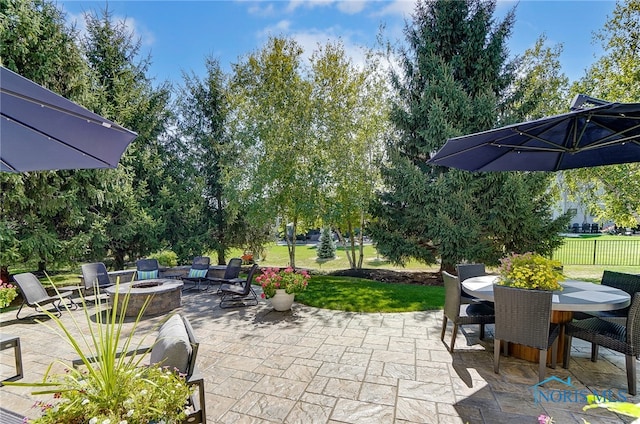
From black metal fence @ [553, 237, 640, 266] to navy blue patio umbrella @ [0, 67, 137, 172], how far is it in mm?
14273

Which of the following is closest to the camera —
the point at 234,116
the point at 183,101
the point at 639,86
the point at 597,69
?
the point at 639,86

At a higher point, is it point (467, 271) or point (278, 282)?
point (467, 271)

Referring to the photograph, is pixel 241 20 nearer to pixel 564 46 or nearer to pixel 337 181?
pixel 337 181

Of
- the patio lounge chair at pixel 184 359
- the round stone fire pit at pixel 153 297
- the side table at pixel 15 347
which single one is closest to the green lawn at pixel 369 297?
the round stone fire pit at pixel 153 297

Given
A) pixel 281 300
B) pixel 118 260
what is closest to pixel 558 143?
pixel 281 300

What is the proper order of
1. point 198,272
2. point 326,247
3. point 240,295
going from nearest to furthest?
point 240,295, point 198,272, point 326,247

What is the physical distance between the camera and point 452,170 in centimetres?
859

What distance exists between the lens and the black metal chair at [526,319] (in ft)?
10.2

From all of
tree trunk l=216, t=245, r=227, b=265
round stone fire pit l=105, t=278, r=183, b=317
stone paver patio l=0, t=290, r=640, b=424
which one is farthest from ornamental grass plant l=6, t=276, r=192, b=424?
tree trunk l=216, t=245, r=227, b=265

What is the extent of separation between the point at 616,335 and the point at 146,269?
888 cm

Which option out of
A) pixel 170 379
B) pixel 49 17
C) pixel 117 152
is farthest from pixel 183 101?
pixel 170 379

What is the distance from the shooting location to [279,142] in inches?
373

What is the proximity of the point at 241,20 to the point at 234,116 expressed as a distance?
392 centimetres

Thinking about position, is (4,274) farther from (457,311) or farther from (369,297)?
(457,311)
